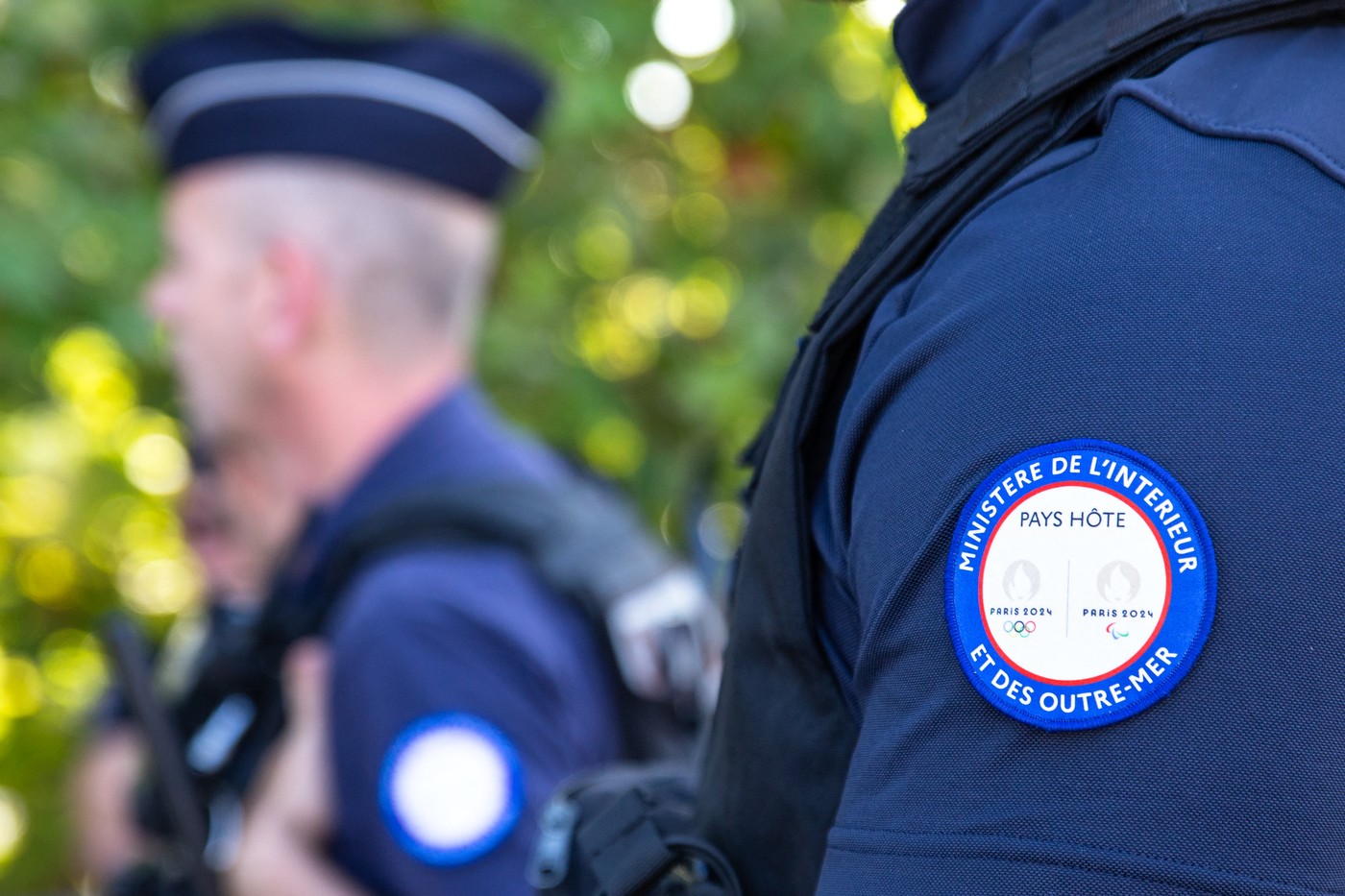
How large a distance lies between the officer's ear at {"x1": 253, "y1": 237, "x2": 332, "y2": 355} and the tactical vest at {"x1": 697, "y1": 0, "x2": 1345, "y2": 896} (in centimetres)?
143

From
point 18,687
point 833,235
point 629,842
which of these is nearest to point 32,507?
point 18,687

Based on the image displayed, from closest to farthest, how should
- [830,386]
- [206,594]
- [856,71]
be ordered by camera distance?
1. [830,386]
2. [206,594]
3. [856,71]

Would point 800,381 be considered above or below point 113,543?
above

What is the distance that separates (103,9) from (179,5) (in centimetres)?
18

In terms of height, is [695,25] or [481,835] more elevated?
[695,25]

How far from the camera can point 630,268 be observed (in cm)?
332

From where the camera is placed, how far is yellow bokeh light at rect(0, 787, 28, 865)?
9.72 ft

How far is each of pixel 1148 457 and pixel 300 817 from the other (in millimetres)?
1419

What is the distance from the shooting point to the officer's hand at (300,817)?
1.70m

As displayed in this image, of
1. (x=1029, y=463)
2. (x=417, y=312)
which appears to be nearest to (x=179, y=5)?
(x=417, y=312)

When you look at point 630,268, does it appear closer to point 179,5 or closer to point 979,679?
point 179,5

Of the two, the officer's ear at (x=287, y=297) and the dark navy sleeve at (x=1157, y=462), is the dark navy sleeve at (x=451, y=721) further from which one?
the dark navy sleeve at (x=1157, y=462)

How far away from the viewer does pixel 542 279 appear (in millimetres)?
3094

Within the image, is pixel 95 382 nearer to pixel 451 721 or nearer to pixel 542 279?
pixel 542 279
